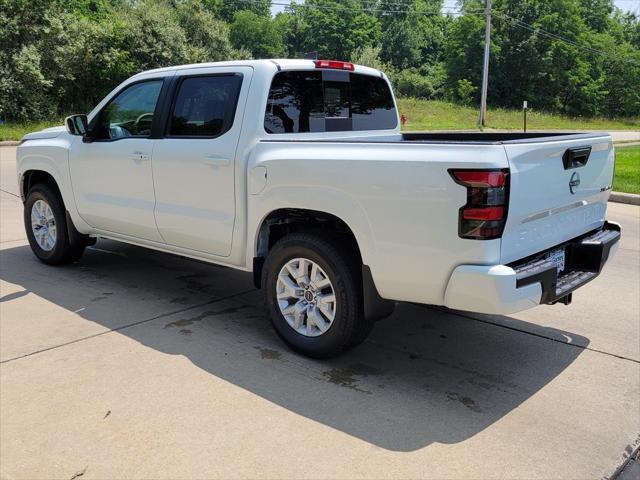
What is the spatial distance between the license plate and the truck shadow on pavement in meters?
0.71

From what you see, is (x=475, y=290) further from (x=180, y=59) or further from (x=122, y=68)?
(x=180, y=59)

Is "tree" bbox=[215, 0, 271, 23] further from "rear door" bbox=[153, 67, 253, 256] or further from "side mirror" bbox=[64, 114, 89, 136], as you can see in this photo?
"rear door" bbox=[153, 67, 253, 256]

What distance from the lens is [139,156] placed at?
197 inches

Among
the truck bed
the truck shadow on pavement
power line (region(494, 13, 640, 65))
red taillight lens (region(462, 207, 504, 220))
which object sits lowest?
the truck shadow on pavement

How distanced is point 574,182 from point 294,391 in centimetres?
212

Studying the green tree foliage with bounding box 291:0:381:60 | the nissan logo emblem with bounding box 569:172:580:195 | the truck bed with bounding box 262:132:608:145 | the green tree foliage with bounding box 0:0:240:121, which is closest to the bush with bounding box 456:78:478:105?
the green tree foliage with bounding box 291:0:381:60

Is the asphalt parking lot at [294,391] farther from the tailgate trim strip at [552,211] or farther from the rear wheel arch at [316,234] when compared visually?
the tailgate trim strip at [552,211]

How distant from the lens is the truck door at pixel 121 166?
5031 mm

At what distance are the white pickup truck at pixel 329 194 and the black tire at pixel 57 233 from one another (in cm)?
26

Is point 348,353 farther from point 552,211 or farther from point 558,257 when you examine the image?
point 552,211

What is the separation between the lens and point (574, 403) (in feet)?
11.6

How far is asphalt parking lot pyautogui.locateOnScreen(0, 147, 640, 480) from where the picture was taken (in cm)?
294

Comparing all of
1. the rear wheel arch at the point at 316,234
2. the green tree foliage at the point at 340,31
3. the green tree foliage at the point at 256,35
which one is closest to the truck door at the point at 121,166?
the rear wheel arch at the point at 316,234

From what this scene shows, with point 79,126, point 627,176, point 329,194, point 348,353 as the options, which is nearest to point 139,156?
point 79,126
